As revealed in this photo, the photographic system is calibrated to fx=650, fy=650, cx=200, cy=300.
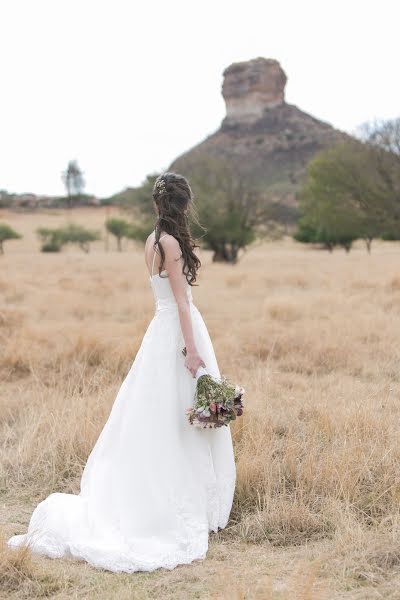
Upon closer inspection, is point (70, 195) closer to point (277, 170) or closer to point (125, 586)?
point (277, 170)

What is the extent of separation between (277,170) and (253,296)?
79965 millimetres

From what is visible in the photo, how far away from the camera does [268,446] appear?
465 cm

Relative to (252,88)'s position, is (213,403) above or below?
below

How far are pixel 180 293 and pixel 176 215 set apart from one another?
1.48ft

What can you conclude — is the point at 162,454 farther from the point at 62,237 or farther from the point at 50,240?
the point at 50,240

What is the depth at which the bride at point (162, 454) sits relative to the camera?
361cm

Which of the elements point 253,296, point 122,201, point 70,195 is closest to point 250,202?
point 122,201

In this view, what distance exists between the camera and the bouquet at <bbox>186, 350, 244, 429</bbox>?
11.8 ft

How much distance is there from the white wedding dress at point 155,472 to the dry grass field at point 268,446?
0.19m

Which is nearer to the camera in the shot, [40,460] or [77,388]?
[40,460]

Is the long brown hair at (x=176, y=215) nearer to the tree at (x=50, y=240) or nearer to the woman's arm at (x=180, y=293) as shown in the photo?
the woman's arm at (x=180, y=293)

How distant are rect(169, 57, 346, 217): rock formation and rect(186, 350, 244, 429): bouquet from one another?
71.2m

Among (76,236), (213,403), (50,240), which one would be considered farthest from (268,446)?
(76,236)

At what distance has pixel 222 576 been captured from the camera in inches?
120
